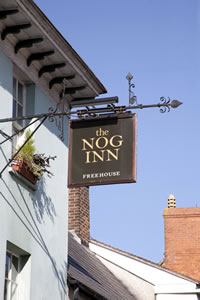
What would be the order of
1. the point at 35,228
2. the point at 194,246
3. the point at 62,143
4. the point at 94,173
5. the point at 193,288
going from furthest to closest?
the point at 194,246, the point at 193,288, the point at 62,143, the point at 35,228, the point at 94,173

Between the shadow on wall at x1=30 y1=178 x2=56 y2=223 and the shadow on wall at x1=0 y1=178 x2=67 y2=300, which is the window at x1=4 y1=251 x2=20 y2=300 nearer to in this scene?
the shadow on wall at x1=0 y1=178 x2=67 y2=300

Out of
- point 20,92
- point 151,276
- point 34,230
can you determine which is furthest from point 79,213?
point 34,230

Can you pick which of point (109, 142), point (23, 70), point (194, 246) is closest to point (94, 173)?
point (109, 142)

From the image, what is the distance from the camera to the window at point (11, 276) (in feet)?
46.2

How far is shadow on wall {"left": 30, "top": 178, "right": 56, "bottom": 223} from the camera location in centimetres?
1499

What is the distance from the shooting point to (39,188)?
15250 mm

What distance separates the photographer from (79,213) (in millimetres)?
25797

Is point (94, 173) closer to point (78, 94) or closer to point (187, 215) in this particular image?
point (78, 94)

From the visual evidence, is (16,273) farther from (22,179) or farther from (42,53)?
(42,53)

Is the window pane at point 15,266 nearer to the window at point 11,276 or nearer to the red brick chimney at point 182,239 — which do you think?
the window at point 11,276

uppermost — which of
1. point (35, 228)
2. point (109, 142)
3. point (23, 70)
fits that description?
point (23, 70)

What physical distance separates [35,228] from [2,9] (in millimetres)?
3768

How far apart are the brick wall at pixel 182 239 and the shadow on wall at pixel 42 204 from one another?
1528 centimetres

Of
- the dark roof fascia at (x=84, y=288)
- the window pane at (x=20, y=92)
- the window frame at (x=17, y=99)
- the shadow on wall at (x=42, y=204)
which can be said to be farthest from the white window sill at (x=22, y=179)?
the dark roof fascia at (x=84, y=288)
